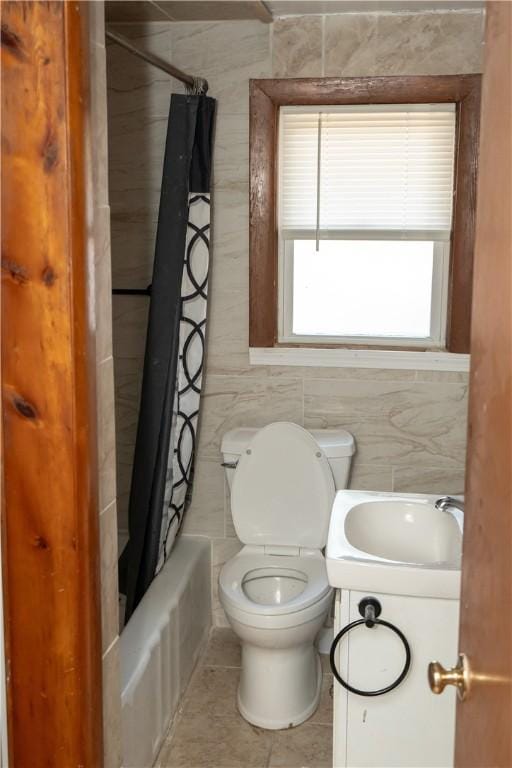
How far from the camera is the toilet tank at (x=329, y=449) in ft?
10.1

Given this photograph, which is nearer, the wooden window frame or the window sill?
the wooden window frame

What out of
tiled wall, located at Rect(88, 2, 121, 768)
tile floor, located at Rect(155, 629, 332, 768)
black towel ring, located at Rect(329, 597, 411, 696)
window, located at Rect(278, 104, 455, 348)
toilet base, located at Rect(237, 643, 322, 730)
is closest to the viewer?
tiled wall, located at Rect(88, 2, 121, 768)

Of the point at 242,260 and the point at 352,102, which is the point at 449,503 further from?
the point at 352,102

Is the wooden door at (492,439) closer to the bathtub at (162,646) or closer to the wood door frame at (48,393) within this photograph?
the wood door frame at (48,393)

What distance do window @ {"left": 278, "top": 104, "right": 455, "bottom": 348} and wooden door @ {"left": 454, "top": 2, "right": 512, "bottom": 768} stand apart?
1.98 meters

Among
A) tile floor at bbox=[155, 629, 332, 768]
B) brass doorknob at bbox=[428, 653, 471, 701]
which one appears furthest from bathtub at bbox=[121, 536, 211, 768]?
brass doorknob at bbox=[428, 653, 471, 701]

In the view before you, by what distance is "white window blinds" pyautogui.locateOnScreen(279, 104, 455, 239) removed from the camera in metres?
3.10

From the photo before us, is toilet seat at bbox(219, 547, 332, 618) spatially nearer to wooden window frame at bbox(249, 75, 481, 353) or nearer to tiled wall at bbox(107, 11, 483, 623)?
tiled wall at bbox(107, 11, 483, 623)

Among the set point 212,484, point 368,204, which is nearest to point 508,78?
point 368,204

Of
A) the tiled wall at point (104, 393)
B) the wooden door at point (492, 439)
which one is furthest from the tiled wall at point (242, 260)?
the wooden door at point (492, 439)

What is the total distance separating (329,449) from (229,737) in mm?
1029

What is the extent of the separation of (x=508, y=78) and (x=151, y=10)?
7.39 ft

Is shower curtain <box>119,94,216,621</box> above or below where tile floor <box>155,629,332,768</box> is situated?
above

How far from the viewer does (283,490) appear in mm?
3070
